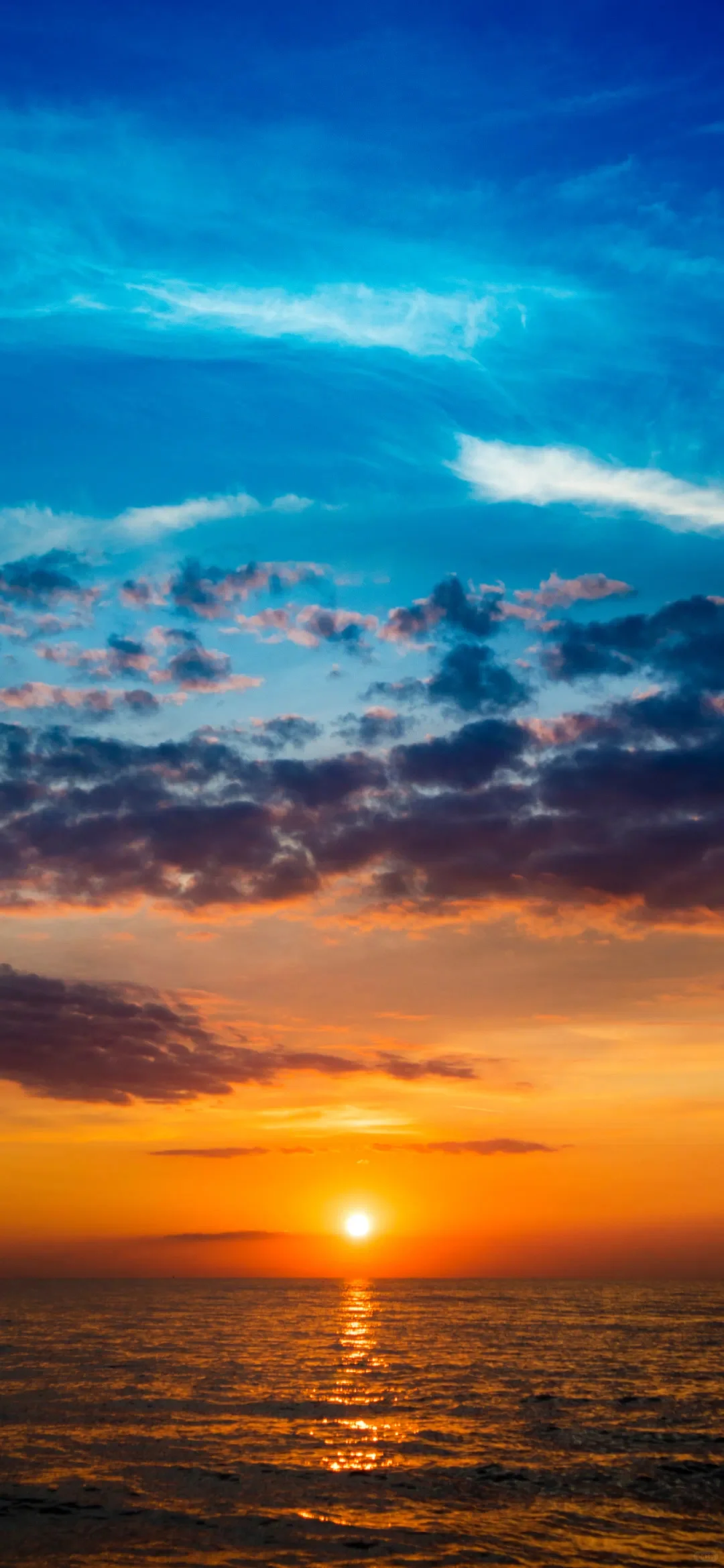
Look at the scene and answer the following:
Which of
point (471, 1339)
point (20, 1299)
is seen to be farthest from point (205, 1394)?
point (20, 1299)

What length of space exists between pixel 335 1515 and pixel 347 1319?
306 ft

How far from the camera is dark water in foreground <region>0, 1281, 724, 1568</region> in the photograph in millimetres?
24344

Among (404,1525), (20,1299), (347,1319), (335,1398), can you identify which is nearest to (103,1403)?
(335,1398)

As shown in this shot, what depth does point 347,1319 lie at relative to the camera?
111m

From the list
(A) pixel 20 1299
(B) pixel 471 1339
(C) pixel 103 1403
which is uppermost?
(C) pixel 103 1403

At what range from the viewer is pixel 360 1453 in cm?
3459

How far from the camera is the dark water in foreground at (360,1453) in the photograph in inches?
958

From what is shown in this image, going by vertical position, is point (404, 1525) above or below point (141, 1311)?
above

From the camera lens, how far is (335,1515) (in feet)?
87.4

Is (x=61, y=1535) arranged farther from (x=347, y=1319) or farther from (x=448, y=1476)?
(x=347, y=1319)

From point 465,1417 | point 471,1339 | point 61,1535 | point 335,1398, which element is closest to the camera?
point 61,1535

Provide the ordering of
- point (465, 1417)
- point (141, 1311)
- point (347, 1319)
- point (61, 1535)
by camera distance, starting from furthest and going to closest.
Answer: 1. point (141, 1311)
2. point (347, 1319)
3. point (465, 1417)
4. point (61, 1535)

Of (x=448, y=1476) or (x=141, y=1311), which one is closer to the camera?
(x=448, y=1476)

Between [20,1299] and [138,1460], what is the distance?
146024 millimetres
